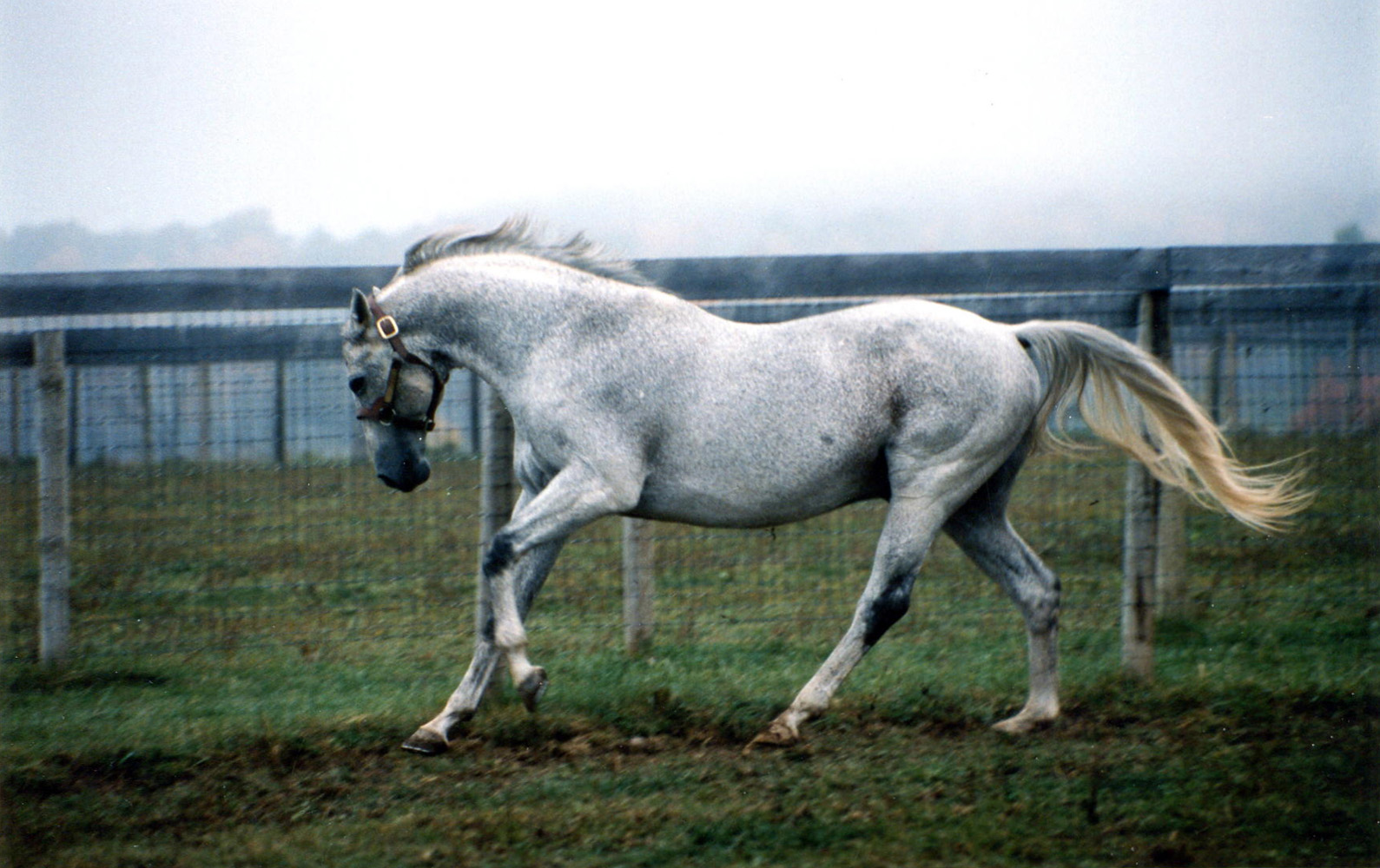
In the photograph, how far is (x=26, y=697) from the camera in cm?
525

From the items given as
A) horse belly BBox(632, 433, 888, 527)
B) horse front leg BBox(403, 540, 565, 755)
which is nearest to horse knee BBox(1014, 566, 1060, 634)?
horse belly BBox(632, 433, 888, 527)

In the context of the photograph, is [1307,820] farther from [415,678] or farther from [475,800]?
[415,678]

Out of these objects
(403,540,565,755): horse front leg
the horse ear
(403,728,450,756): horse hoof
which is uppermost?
the horse ear

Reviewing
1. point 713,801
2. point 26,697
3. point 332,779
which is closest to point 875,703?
point 713,801

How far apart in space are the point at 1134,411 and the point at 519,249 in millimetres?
2559

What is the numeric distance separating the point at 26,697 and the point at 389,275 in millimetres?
2638

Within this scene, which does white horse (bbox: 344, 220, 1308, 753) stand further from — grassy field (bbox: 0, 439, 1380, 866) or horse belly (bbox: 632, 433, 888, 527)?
grassy field (bbox: 0, 439, 1380, 866)

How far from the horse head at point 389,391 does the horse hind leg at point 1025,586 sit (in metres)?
2.15

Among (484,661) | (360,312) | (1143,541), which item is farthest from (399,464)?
(1143,541)

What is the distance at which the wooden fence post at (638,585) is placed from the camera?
221 inches

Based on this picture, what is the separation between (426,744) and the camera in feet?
13.9

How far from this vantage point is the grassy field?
3455 mm

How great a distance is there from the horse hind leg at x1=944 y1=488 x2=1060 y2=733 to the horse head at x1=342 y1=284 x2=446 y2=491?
215cm

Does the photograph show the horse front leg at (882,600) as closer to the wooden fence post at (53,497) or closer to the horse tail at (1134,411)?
the horse tail at (1134,411)
